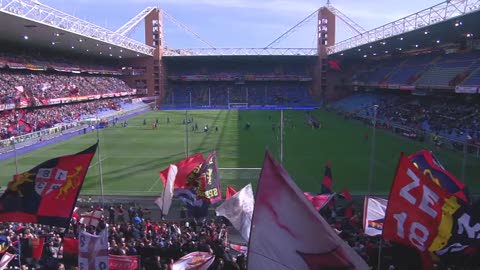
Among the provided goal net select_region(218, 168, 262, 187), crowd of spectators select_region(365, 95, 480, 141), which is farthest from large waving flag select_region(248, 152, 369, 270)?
crowd of spectators select_region(365, 95, 480, 141)

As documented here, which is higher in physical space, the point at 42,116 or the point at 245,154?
the point at 42,116

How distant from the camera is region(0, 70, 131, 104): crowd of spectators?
1850 inches

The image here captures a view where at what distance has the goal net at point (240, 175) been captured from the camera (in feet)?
80.3

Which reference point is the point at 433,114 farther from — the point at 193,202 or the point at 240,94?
the point at 240,94

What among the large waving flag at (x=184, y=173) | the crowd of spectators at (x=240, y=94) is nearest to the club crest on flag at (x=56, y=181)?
the large waving flag at (x=184, y=173)

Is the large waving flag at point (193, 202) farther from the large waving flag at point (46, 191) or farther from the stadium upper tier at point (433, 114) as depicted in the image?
the stadium upper tier at point (433, 114)

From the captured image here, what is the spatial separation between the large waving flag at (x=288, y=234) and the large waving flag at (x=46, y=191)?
479cm

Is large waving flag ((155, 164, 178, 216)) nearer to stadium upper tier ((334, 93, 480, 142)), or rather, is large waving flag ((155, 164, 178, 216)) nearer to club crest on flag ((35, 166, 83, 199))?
club crest on flag ((35, 166, 83, 199))

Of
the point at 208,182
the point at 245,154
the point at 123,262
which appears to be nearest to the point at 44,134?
the point at 245,154

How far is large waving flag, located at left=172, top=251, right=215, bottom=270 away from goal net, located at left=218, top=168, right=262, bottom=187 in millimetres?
14962

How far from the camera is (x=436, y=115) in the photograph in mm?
45500

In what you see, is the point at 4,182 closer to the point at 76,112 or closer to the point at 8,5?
the point at 8,5

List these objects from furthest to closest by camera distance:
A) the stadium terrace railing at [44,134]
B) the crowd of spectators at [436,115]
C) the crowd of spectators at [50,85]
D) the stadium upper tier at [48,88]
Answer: the crowd of spectators at [50,85] < the stadium upper tier at [48,88] < the crowd of spectators at [436,115] < the stadium terrace railing at [44,134]

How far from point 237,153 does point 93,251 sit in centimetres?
2529
